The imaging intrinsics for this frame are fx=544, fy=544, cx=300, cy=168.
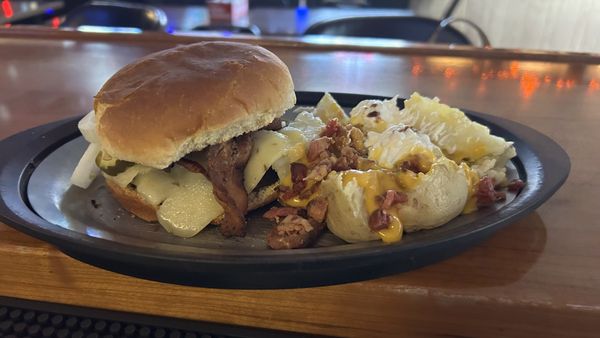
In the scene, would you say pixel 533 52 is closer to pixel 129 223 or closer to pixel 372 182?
pixel 372 182

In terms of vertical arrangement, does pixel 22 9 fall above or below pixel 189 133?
below

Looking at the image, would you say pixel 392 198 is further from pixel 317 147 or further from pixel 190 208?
pixel 190 208

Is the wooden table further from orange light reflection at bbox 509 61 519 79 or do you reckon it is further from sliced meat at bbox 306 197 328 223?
orange light reflection at bbox 509 61 519 79

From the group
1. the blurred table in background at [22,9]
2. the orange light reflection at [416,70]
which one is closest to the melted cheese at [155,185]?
the orange light reflection at [416,70]

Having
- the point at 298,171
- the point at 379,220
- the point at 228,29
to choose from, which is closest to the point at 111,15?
the point at 228,29

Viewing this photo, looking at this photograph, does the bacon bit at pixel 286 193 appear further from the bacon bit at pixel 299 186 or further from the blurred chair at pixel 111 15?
the blurred chair at pixel 111 15

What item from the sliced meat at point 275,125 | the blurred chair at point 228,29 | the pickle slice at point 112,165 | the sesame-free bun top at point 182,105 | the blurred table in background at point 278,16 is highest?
the sesame-free bun top at point 182,105
